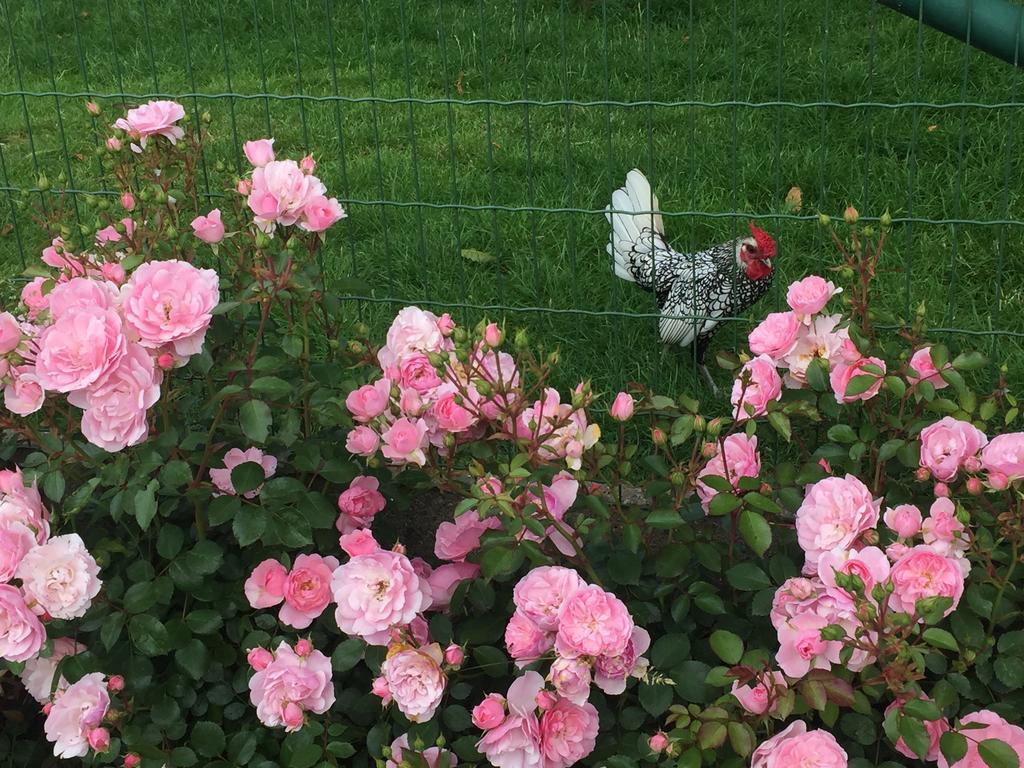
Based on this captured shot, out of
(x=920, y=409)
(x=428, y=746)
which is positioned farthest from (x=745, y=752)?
(x=920, y=409)

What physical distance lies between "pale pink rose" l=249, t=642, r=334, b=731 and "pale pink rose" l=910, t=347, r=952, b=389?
87cm

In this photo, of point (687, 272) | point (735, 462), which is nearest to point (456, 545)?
point (735, 462)

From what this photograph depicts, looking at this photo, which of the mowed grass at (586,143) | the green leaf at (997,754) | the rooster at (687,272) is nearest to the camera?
the green leaf at (997,754)

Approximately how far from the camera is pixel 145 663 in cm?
159

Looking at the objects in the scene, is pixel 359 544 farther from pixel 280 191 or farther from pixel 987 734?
pixel 987 734

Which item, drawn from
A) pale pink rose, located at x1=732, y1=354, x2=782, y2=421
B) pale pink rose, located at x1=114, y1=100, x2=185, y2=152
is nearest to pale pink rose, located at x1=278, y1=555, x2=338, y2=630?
pale pink rose, located at x1=732, y1=354, x2=782, y2=421

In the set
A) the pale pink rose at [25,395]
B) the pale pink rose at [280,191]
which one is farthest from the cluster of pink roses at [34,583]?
the pale pink rose at [280,191]

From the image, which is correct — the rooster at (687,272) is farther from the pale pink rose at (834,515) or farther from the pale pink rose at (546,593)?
the pale pink rose at (546,593)

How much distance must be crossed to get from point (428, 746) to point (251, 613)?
14.2 inches

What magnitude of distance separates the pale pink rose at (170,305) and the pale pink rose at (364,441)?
246 millimetres

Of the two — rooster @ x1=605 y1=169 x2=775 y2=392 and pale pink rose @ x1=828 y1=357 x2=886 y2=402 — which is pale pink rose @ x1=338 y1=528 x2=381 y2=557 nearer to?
pale pink rose @ x1=828 y1=357 x2=886 y2=402

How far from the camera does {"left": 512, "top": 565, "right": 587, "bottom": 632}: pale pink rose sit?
1368mm

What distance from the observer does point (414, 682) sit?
1.39 metres

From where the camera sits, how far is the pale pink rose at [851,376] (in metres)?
1.48
